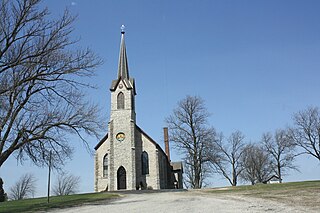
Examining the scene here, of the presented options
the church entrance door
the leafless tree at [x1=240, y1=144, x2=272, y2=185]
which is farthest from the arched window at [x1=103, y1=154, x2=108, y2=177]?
the leafless tree at [x1=240, y1=144, x2=272, y2=185]

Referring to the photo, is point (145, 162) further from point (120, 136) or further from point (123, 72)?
point (123, 72)

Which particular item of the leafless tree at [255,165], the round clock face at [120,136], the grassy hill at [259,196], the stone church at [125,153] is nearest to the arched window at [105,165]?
the stone church at [125,153]

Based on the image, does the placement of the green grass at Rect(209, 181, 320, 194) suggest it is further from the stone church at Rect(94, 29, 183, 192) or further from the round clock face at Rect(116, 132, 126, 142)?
the round clock face at Rect(116, 132, 126, 142)

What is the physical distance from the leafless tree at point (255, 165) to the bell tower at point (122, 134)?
32113mm

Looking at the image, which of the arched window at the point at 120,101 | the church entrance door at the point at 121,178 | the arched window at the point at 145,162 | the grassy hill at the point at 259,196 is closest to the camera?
the grassy hill at the point at 259,196

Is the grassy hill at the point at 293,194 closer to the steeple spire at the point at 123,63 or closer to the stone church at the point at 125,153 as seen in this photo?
the stone church at the point at 125,153

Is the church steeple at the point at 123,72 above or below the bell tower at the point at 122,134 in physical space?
above

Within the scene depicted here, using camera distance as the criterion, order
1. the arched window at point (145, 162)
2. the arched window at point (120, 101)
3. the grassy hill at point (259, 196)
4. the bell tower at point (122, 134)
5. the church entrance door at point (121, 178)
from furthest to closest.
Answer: the arched window at point (120, 101), the arched window at point (145, 162), the church entrance door at point (121, 178), the bell tower at point (122, 134), the grassy hill at point (259, 196)

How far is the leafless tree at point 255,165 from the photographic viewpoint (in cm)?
6869

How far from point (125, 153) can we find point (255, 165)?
122ft

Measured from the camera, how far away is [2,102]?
19.0 metres

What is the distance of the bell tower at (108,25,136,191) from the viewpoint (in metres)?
41.3

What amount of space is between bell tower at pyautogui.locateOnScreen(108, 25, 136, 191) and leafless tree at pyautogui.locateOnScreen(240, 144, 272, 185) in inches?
1264

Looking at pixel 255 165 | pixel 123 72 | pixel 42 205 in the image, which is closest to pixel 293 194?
pixel 42 205
